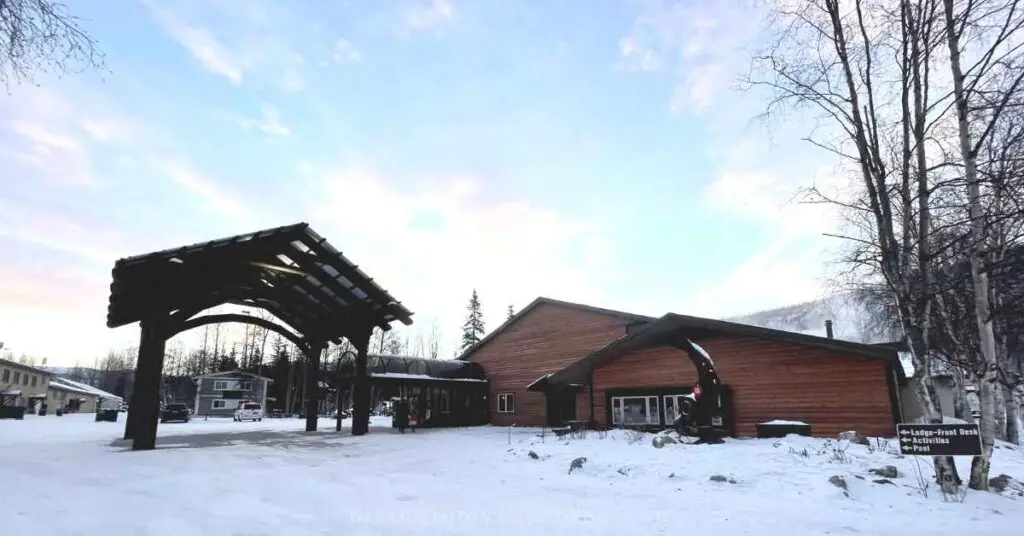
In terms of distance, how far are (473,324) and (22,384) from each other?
5243cm

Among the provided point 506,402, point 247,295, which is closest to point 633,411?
point 506,402

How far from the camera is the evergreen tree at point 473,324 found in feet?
228

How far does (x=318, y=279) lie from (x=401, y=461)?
760cm

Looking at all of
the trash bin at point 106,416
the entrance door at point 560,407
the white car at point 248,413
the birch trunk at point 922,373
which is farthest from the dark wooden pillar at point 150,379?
the white car at point 248,413

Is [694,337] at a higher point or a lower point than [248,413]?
higher

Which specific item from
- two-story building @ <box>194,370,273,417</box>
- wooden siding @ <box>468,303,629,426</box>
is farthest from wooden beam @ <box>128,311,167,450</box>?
two-story building @ <box>194,370,273,417</box>

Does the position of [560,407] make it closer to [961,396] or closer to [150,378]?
[961,396]

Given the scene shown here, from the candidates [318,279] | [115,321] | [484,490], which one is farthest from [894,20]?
[115,321]

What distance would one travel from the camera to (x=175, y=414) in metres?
35.2

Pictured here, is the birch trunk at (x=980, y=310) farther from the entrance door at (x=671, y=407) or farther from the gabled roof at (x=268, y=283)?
the gabled roof at (x=268, y=283)

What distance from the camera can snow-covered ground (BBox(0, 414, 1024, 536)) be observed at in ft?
20.4

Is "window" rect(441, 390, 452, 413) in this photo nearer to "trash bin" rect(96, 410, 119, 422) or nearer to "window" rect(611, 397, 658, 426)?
"window" rect(611, 397, 658, 426)

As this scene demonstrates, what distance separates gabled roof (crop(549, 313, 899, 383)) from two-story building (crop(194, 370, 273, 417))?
47.6 meters

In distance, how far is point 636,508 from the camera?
24.7 ft
